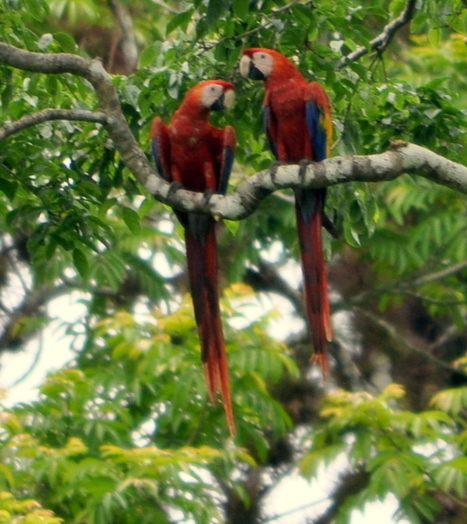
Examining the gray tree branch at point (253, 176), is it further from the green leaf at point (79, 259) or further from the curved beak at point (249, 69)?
the curved beak at point (249, 69)

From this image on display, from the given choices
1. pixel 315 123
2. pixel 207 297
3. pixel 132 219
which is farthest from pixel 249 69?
pixel 207 297

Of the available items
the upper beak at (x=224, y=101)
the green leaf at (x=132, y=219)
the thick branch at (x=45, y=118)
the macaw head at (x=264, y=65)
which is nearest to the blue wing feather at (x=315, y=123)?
the macaw head at (x=264, y=65)

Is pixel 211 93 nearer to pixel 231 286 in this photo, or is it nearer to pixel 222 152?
pixel 222 152

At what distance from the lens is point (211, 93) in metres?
3.69

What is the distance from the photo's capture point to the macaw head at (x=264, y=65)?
3.64 m

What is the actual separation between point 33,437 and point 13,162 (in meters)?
1.75

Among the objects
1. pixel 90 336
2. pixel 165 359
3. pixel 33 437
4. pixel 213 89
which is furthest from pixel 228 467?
pixel 213 89

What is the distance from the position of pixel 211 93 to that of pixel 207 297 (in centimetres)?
70

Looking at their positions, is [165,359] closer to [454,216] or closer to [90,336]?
[90,336]

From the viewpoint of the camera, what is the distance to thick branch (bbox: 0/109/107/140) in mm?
3174

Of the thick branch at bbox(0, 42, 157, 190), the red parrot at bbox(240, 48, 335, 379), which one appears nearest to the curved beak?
the red parrot at bbox(240, 48, 335, 379)

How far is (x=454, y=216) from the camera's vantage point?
6.50m

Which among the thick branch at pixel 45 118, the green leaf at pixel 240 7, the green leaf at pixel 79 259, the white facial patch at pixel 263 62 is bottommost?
the green leaf at pixel 79 259

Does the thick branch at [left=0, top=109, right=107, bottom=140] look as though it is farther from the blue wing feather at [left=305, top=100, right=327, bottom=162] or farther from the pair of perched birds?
the blue wing feather at [left=305, top=100, right=327, bottom=162]
